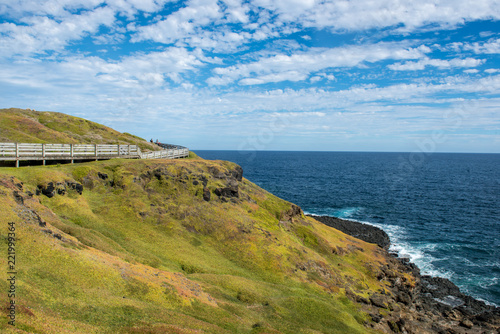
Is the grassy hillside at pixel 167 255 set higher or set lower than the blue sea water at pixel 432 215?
higher

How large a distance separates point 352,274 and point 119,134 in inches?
2802

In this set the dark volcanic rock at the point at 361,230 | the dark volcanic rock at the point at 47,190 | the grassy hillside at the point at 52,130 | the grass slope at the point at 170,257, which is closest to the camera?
the grass slope at the point at 170,257

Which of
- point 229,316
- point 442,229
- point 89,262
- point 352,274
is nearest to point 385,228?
point 442,229

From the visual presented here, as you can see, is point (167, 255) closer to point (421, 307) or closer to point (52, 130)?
point (421, 307)

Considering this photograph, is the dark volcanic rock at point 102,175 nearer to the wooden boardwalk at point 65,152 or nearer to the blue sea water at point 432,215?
the wooden boardwalk at point 65,152

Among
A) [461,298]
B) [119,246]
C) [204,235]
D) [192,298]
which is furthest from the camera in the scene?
[461,298]

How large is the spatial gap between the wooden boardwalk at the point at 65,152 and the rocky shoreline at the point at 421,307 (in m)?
40.8

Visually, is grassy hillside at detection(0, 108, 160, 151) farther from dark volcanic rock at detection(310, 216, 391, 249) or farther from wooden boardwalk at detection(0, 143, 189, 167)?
dark volcanic rock at detection(310, 216, 391, 249)

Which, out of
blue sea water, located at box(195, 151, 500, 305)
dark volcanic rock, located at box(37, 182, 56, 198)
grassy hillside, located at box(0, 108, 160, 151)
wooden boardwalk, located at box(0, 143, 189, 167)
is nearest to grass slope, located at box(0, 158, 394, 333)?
dark volcanic rock, located at box(37, 182, 56, 198)

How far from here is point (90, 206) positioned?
37.4 meters

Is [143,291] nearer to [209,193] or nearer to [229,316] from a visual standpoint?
[229,316]

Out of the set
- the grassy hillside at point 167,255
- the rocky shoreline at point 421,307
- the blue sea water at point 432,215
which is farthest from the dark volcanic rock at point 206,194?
the blue sea water at point 432,215

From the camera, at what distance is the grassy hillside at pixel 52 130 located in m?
60.5

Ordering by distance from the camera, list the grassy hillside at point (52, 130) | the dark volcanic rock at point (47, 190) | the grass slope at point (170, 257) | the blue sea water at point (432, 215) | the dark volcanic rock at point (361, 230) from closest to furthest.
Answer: the grass slope at point (170, 257) → the dark volcanic rock at point (47, 190) → the blue sea water at point (432, 215) → the grassy hillside at point (52, 130) → the dark volcanic rock at point (361, 230)
